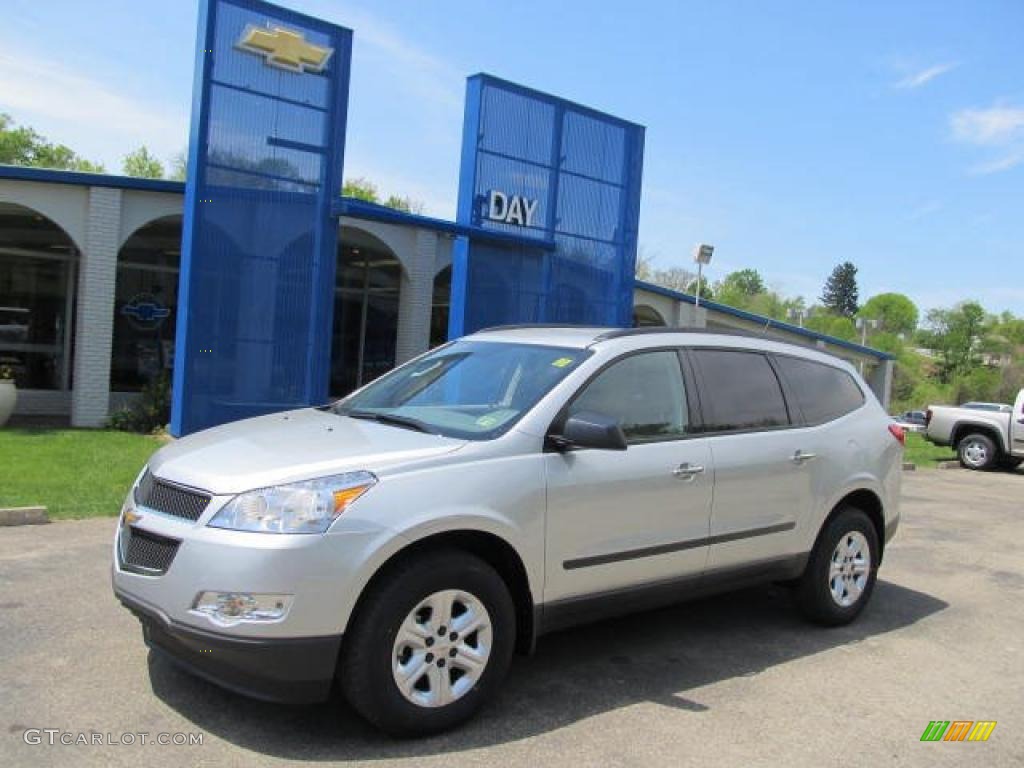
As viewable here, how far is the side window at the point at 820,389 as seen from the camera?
5.72 meters

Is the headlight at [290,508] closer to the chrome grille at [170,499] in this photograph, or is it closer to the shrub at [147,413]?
the chrome grille at [170,499]

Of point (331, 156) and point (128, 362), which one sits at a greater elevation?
point (331, 156)

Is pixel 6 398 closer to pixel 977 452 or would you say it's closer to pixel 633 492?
pixel 633 492

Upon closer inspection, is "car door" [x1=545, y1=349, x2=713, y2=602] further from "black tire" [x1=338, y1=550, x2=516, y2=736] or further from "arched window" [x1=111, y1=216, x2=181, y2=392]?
"arched window" [x1=111, y1=216, x2=181, y2=392]

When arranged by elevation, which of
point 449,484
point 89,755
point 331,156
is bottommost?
point 89,755

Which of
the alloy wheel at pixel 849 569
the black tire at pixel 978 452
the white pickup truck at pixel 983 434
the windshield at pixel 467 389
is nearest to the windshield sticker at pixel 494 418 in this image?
the windshield at pixel 467 389

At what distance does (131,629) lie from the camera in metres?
4.95

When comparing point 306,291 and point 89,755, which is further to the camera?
point 306,291

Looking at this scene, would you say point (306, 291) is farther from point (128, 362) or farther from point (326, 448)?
point (326, 448)

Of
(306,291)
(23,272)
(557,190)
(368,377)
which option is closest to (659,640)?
(306,291)

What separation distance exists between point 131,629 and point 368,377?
17.5 metres

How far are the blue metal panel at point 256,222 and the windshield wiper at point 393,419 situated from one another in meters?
8.07

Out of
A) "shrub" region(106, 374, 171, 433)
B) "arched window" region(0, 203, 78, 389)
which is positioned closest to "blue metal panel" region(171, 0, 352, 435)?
"shrub" region(106, 374, 171, 433)

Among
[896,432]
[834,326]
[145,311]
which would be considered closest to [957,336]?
[834,326]
